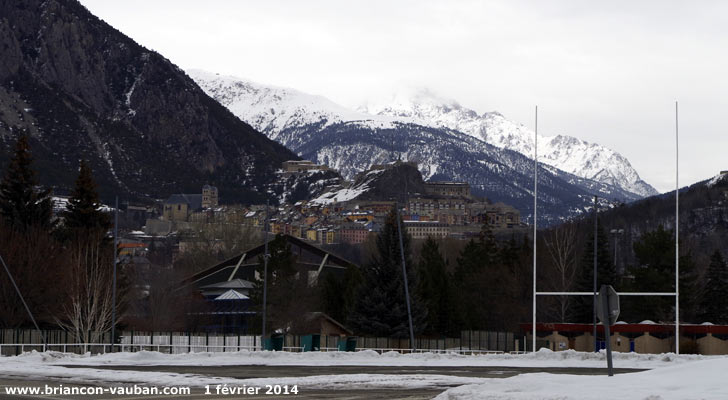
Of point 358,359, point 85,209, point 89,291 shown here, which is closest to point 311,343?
point 358,359

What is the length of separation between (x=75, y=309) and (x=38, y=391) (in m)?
37.0

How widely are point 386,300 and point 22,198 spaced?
24696mm

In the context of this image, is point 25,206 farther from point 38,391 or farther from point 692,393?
point 692,393

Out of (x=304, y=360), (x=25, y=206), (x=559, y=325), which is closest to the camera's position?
(x=304, y=360)

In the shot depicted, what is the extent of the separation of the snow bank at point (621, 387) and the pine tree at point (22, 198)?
2122 inches

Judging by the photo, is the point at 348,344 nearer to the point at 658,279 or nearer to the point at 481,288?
the point at 658,279

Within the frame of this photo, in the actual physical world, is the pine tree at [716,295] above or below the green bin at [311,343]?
above

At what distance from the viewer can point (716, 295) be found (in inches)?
3410

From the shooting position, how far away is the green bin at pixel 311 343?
188ft

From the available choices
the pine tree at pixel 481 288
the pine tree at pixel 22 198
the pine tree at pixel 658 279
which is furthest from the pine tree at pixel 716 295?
the pine tree at pixel 22 198

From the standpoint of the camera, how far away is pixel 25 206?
72.1 meters

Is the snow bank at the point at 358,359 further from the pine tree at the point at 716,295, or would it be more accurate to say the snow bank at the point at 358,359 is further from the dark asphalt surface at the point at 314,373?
the pine tree at the point at 716,295

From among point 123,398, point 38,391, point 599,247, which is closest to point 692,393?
point 123,398

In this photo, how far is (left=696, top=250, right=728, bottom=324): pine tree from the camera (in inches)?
3398
